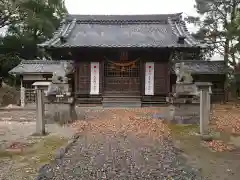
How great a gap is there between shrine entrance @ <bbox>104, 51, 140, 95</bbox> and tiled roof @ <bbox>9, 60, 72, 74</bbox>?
5677 mm

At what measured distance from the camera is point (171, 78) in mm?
23078

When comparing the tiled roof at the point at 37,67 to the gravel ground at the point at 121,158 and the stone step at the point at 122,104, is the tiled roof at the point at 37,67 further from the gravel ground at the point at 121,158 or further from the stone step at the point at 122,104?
the gravel ground at the point at 121,158

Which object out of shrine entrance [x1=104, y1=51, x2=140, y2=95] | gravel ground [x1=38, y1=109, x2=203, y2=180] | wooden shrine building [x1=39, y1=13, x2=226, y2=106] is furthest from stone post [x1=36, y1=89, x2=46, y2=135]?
shrine entrance [x1=104, y1=51, x2=140, y2=95]

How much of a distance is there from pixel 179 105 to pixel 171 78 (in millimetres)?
10883

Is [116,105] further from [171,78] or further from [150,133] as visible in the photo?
[150,133]

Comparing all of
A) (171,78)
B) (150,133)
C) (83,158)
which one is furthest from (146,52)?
(83,158)

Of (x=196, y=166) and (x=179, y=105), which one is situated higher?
(x=179, y=105)

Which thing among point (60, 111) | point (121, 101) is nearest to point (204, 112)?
point (60, 111)

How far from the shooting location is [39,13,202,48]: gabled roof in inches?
812

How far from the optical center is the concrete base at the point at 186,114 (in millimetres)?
12312

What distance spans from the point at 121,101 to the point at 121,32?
5769mm

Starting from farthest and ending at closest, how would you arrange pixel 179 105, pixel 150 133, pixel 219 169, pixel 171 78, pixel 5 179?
pixel 171 78 < pixel 179 105 < pixel 150 133 < pixel 219 169 < pixel 5 179

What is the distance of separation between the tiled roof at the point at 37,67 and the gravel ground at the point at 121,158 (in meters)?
16.2

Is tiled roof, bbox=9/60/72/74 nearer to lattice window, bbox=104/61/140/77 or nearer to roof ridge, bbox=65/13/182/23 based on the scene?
roof ridge, bbox=65/13/182/23
